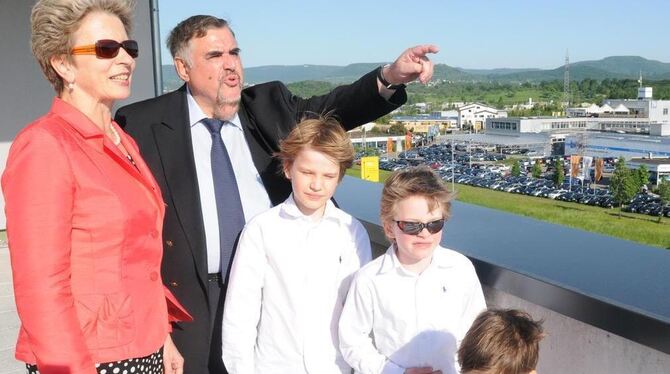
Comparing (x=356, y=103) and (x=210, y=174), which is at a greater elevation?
(x=356, y=103)

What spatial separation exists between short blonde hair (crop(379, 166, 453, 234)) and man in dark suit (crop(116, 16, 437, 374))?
Result: 310mm

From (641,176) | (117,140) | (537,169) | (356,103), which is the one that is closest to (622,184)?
(641,176)

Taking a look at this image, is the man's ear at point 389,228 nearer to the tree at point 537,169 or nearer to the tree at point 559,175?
the tree at point 559,175

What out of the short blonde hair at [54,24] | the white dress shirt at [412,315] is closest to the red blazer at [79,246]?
the short blonde hair at [54,24]

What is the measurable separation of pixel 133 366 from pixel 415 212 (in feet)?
2.67

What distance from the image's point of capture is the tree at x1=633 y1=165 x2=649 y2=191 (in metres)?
3.33

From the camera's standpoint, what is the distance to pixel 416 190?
1.70 m

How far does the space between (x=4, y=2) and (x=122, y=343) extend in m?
7.45

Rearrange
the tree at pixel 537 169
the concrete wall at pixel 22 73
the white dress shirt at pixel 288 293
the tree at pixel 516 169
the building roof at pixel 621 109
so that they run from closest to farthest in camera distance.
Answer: the white dress shirt at pixel 288 293
the building roof at pixel 621 109
the tree at pixel 516 169
the tree at pixel 537 169
the concrete wall at pixel 22 73

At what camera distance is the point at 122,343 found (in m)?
1.44

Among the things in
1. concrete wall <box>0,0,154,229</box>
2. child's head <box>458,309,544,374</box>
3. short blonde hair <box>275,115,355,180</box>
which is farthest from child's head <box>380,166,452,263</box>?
concrete wall <box>0,0,154,229</box>

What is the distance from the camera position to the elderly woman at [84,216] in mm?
1262

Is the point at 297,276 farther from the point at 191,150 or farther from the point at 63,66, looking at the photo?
the point at 63,66

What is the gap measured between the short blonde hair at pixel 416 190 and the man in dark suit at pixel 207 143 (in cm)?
31
